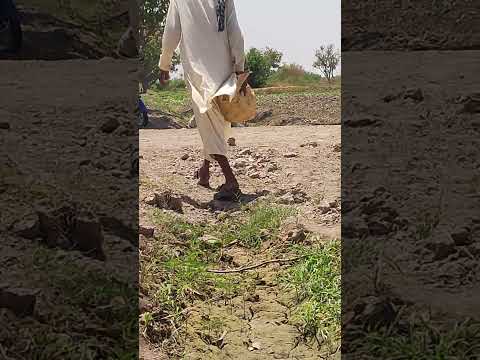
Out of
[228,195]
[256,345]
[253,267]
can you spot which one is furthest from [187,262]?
[228,195]

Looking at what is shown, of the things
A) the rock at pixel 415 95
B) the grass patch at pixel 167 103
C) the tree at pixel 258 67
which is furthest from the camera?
the tree at pixel 258 67

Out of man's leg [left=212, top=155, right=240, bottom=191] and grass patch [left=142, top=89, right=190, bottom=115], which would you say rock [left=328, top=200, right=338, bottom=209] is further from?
grass patch [left=142, top=89, right=190, bottom=115]

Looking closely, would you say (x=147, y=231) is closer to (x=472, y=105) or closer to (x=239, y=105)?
(x=239, y=105)

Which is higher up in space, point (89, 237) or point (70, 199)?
point (70, 199)

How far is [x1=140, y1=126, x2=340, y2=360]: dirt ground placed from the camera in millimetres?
2922

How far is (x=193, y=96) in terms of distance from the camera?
490 cm

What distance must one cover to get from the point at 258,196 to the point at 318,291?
6.39 ft

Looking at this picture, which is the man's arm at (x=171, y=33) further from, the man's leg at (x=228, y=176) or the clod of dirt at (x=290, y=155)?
the clod of dirt at (x=290, y=155)

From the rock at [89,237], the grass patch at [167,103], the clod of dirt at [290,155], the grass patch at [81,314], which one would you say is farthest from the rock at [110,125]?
the grass patch at [167,103]

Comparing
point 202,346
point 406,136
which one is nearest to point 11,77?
point 202,346

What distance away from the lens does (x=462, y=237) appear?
2.69 metres

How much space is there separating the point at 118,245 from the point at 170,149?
4.29 metres

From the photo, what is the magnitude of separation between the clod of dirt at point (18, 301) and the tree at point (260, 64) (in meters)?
19.4

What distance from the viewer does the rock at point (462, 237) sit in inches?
106
